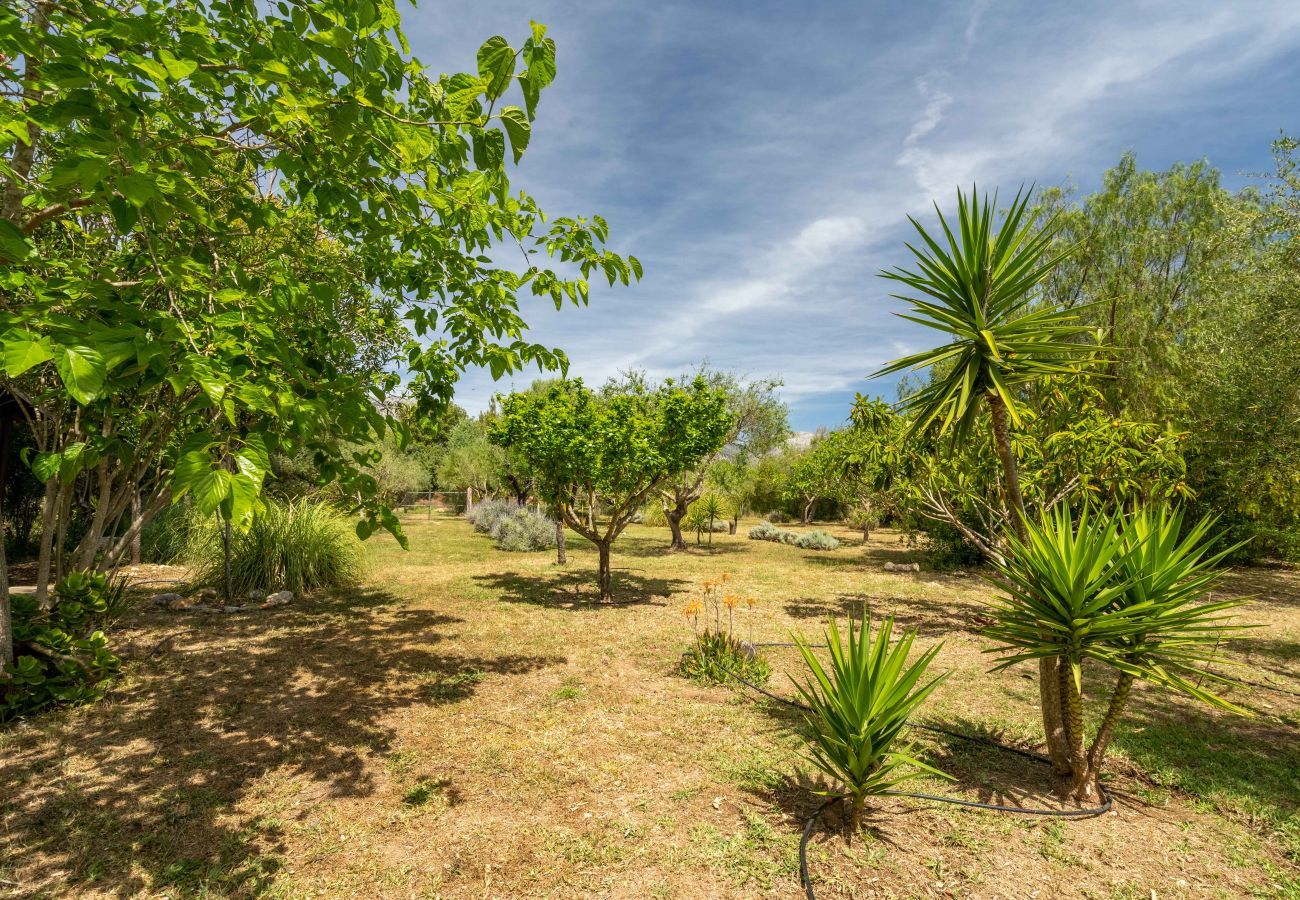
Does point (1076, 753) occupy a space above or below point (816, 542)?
above

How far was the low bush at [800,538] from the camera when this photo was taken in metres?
21.6

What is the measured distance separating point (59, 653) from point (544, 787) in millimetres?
5032

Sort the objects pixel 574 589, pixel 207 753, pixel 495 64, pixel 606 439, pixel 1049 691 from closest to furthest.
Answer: pixel 495 64 < pixel 1049 691 < pixel 207 753 < pixel 606 439 < pixel 574 589

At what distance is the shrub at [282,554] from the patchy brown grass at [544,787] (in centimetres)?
253

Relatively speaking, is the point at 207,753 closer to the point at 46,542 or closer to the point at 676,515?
the point at 46,542

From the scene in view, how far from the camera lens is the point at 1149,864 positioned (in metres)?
3.20

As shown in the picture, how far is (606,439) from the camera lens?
30.7 ft

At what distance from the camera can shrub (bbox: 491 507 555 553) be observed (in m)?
18.4

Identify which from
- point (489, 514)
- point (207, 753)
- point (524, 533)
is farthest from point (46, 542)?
point (489, 514)

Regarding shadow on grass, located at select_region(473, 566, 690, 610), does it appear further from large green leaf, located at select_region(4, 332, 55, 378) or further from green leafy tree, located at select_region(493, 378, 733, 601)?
large green leaf, located at select_region(4, 332, 55, 378)

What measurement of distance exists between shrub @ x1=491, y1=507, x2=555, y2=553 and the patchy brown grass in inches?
431

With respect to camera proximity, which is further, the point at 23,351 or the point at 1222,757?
the point at 1222,757

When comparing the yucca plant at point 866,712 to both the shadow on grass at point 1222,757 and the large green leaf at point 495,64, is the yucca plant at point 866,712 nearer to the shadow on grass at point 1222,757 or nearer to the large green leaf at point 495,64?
the shadow on grass at point 1222,757

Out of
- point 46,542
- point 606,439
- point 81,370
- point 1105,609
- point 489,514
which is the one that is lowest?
point 489,514
